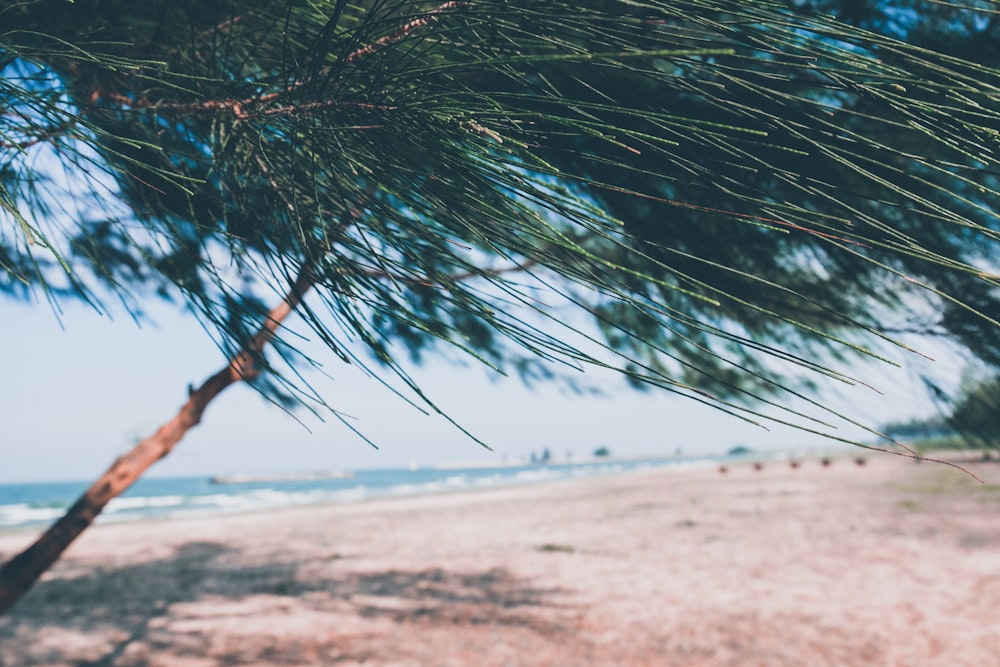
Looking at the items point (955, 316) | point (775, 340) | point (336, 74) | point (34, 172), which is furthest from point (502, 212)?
point (955, 316)

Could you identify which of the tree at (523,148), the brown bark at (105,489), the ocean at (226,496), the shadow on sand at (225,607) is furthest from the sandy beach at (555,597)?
the ocean at (226,496)

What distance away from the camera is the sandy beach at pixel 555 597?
13.5 feet

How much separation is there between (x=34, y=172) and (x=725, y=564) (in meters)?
6.50

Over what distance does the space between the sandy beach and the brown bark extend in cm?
175

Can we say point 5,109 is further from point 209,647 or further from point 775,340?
point 209,647

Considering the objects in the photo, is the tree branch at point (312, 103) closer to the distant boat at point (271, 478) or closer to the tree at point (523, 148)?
the tree at point (523, 148)

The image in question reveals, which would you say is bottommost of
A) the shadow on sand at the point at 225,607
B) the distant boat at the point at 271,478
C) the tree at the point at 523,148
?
the shadow on sand at the point at 225,607

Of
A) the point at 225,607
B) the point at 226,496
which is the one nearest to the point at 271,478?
the point at 226,496

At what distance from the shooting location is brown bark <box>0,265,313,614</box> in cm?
275

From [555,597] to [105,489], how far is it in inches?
145

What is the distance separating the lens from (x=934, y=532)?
761cm

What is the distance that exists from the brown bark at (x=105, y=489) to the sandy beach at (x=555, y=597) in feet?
5.74

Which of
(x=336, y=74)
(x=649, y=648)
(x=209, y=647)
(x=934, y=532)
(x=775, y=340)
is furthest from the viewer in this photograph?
(x=934, y=532)

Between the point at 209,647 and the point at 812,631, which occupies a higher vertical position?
the point at 812,631
